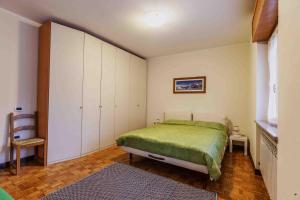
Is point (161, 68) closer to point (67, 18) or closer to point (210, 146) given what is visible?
point (67, 18)

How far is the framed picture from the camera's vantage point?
4.12 meters

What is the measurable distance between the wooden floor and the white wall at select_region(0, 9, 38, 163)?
66 cm

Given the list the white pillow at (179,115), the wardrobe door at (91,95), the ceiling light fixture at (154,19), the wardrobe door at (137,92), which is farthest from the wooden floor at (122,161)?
the ceiling light fixture at (154,19)

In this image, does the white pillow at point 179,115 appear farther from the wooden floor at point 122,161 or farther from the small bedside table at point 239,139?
the wooden floor at point 122,161

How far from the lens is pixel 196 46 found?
391cm

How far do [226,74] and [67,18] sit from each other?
141 inches

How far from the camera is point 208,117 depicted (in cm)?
392

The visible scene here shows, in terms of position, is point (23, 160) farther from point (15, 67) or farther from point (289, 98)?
point (289, 98)

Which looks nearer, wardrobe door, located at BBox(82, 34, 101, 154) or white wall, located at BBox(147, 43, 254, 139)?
wardrobe door, located at BBox(82, 34, 101, 154)

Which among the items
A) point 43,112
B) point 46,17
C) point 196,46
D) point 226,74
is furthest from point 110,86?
point 226,74

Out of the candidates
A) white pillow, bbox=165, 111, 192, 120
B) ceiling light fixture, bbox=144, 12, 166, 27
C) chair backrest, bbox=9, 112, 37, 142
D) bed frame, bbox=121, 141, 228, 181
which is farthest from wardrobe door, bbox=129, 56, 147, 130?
chair backrest, bbox=9, 112, 37, 142

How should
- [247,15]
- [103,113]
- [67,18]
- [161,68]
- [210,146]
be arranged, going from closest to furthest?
[210,146], [247,15], [67,18], [103,113], [161,68]

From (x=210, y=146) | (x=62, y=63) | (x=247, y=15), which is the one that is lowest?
(x=210, y=146)

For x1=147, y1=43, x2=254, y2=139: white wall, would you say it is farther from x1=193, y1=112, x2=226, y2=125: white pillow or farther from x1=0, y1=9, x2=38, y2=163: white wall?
x1=0, y1=9, x2=38, y2=163: white wall
